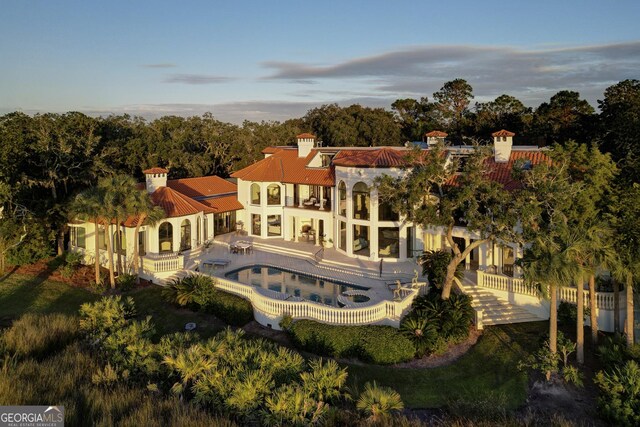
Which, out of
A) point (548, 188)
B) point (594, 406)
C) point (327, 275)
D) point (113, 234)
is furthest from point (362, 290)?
point (113, 234)

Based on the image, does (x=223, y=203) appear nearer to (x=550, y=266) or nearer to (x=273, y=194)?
(x=273, y=194)

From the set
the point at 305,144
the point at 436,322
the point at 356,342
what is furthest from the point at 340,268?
the point at 305,144

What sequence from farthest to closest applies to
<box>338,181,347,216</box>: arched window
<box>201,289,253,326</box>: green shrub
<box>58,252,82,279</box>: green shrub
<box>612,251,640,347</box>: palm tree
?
1. <box>338,181,347,216</box>: arched window
2. <box>58,252,82,279</box>: green shrub
3. <box>201,289,253,326</box>: green shrub
4. <box>612,251,640,347</box>: palm tree

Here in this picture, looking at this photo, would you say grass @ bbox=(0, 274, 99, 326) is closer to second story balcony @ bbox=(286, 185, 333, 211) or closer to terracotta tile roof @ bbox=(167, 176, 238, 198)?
terracotta tile roof @ bbox=(167, 176, 238, 198)

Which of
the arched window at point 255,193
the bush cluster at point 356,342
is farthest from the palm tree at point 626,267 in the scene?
the arched window at point 255,193

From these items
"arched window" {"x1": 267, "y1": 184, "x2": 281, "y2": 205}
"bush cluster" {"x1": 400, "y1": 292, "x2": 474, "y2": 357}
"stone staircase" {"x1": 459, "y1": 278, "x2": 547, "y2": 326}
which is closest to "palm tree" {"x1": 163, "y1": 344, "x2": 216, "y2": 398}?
"bush cluster" {"x1": 400, "y1": 292, "x2": 474, "y2": 357}
